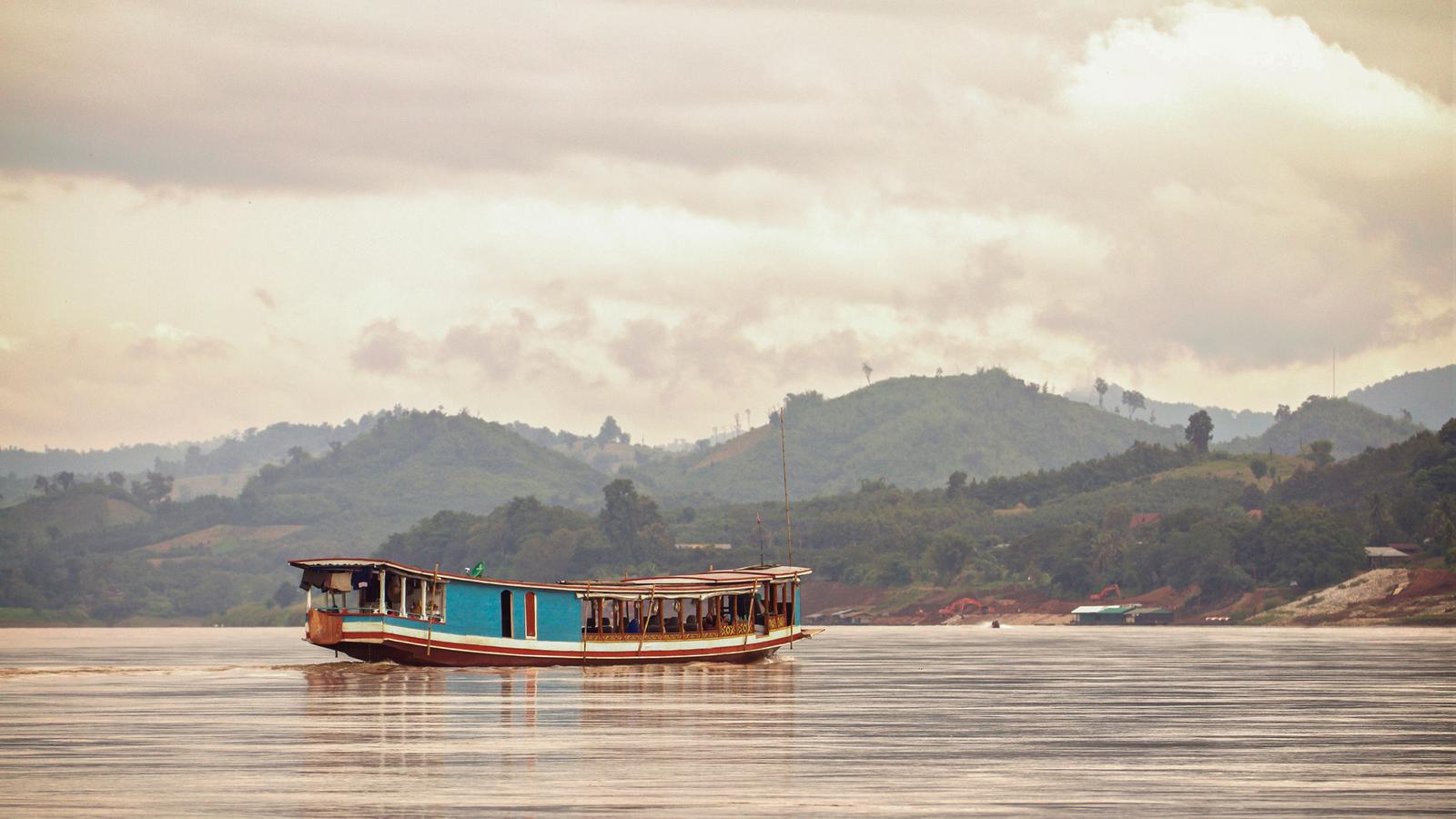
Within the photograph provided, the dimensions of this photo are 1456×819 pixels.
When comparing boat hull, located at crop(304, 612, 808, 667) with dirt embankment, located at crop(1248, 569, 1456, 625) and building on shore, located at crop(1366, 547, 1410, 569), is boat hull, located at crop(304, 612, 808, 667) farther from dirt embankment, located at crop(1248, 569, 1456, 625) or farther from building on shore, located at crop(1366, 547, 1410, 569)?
building on shore, located at crop(1366, 547, 1410, 569)

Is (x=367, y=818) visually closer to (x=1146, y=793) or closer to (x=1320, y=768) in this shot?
(x=1146, y=793)

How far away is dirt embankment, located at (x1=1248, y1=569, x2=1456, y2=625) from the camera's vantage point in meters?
172

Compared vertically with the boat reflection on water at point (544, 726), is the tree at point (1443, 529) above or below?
above

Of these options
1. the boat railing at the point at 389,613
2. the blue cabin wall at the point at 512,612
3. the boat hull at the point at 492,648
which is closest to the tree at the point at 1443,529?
the boat hull at the point at 492,648

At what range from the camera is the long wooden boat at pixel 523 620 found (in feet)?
211

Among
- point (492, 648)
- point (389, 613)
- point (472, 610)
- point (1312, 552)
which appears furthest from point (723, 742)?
point (1312, 552)

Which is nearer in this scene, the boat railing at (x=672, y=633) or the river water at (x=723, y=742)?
the river water at (x=723, y=742)

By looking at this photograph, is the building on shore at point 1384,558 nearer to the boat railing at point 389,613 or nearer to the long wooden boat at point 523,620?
the long wooden boat at point 523,620

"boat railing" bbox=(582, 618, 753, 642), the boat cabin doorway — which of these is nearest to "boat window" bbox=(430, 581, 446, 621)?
the boat cabin doorway

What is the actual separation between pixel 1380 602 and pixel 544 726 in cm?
15231

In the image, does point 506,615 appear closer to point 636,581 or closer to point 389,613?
point 389,613

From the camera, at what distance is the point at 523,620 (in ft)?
225

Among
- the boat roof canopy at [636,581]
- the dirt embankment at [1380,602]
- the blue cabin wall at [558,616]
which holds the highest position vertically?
the boat roof canopy at [636,581]

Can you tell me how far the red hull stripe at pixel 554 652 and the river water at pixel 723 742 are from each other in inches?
33.8
